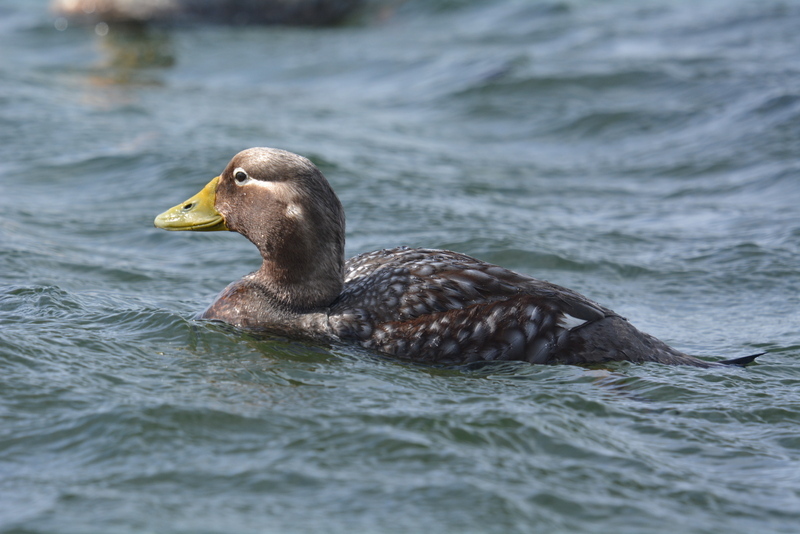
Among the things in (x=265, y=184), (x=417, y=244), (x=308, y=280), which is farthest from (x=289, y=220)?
(x=417, y=244)

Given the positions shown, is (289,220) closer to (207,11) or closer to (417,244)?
(417,244)

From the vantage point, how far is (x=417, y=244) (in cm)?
929

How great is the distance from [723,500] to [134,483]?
265 centimetres

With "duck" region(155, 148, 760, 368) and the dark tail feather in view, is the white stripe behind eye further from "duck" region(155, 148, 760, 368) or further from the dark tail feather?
the dark tail feather

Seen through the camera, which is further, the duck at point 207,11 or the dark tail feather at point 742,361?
the duck at point 207,11

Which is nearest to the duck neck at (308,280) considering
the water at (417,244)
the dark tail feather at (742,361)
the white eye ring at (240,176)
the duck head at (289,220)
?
the duck head at (289,220)

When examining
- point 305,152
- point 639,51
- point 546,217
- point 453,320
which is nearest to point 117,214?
point 305,152

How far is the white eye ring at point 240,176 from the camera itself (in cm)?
682

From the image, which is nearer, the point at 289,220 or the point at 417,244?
the point at 289,220

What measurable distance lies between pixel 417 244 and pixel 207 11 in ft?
41.7

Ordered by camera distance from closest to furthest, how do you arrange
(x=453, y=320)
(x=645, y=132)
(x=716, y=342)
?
(x=453, y=320)
(x=716, y=342)
(x=645, y=132)

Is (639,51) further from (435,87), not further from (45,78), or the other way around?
(45,78)

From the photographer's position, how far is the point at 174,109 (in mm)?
14633

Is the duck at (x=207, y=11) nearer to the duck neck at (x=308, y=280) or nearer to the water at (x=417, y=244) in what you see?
the water at (x=417, y=244)
